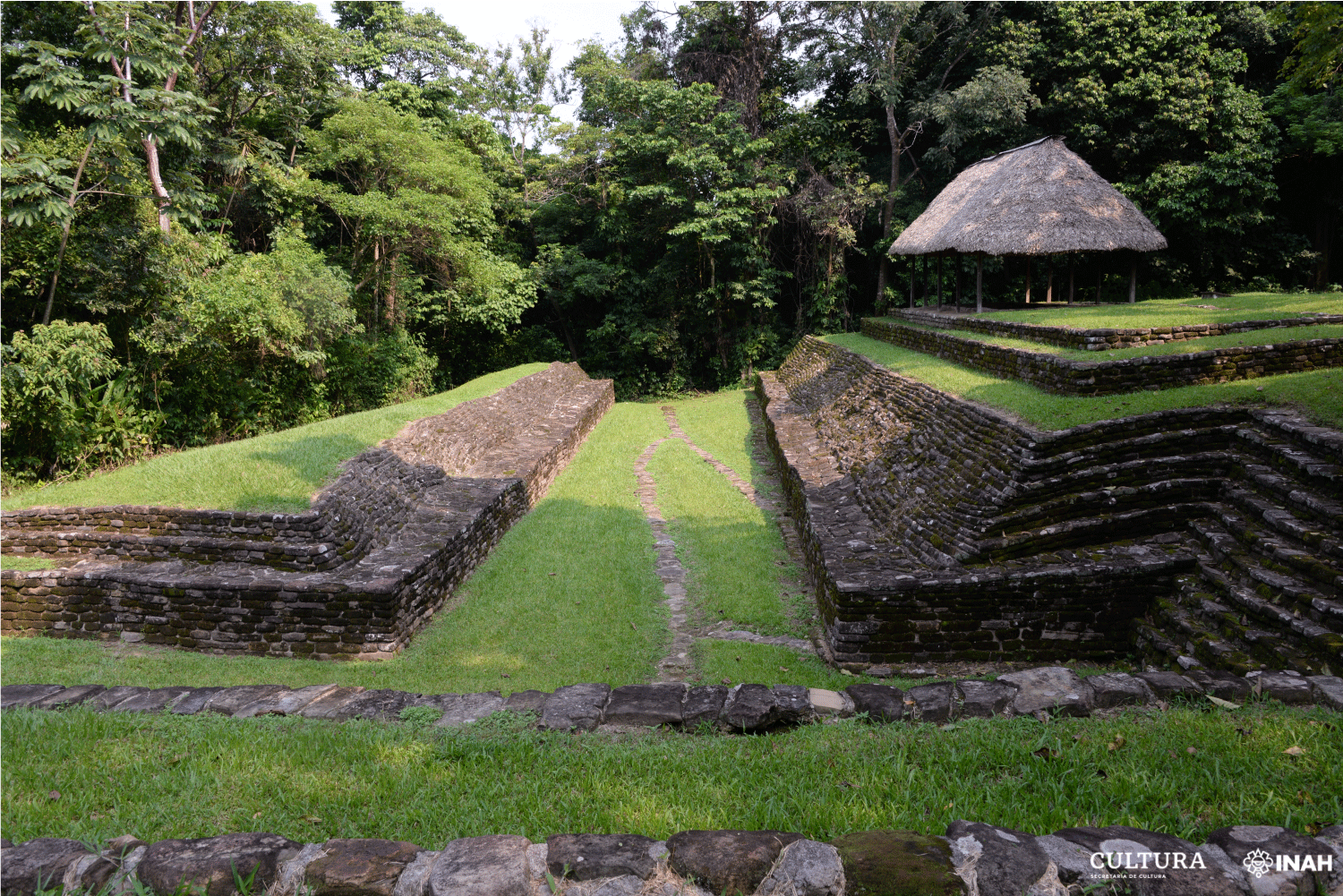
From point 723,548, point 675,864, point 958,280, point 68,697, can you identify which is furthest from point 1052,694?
point 958,280

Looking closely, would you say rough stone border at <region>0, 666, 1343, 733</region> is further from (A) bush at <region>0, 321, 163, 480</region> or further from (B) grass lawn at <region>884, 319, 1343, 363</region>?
(A) bush at <region>0, 321, 163, 480</region>

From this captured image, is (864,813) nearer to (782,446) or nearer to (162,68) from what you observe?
(782,446)

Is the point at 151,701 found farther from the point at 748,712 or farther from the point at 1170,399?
the point at 1170,399

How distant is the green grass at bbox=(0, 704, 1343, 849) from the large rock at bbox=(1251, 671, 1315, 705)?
21 cm

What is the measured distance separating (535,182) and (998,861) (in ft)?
69.7

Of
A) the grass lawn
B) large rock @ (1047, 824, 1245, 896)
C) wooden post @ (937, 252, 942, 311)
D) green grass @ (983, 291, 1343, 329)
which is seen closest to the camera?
large rock @ (1047, 824, 1245, 896)

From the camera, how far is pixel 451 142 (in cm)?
1717

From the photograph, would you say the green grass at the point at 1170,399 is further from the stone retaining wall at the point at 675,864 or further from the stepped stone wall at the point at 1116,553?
the stone retaining wall at the point at 675,864

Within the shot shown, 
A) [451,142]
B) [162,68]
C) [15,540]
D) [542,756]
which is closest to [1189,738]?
[542,756]

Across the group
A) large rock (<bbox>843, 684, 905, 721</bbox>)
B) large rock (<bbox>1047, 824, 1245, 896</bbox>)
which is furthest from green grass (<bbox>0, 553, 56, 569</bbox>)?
large rock (<bbox>1047, 824, 1245, 896</bbox>)

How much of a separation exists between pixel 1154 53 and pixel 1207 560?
1634cm

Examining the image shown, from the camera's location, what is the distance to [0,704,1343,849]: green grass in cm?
244

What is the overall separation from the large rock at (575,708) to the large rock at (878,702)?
4.27ft

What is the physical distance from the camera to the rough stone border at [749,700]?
326 cm
